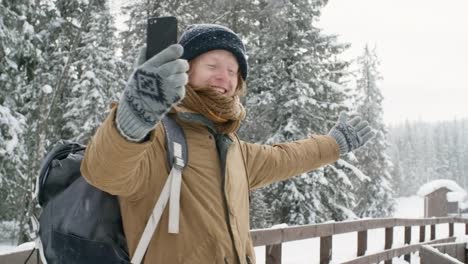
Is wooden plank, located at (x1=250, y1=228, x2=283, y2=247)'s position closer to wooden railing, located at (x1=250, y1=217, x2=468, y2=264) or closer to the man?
wooden railing, located at (x1=250, y1=217, x2=468, y2=264)

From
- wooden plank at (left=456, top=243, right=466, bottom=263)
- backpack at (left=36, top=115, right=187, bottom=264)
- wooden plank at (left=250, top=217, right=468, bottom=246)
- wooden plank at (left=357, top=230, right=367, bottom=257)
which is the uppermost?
backpack at (left=36, top=115, right=187, bottom=264)

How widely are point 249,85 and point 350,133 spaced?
16064mm

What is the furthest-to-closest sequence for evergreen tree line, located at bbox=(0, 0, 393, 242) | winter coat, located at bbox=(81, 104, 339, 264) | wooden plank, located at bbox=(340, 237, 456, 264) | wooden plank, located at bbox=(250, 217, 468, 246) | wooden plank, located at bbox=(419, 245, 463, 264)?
evergreen tree line, located at bbox=(0, 0, 393, 242) → wooden plank, located at bbox=(340, 237, 456, 264) → wooden plank, located at bbox=(250, 217, 468, 246) → wooden plank, located at bbox=(419, 245, 463, 264) → winter coat, located at bbox=(81, 104, 339, 264)

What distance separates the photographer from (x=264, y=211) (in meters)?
20.4

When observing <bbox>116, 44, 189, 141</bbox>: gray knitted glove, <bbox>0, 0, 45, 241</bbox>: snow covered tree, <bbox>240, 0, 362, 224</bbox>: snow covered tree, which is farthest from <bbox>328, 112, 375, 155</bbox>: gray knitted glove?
<bbox>240, 0, 362, 224</bbox>: snow covered tree

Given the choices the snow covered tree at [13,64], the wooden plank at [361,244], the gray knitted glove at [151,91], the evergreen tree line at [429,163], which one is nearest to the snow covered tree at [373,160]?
the snow covered tree at [13,64]

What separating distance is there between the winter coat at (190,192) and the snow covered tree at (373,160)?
3355 cm

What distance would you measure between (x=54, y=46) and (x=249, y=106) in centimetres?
840

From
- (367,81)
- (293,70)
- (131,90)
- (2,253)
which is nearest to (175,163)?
(131,90)

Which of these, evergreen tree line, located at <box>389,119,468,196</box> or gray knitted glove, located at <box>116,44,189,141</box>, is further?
evergreen tree line, located at <box>389,119,468,196</box>

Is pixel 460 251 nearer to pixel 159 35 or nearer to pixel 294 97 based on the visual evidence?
pixel 159 35

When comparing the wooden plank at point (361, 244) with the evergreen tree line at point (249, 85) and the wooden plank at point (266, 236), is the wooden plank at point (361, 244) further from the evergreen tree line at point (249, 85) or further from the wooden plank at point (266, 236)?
the evergreen tree line at point (249, 85)

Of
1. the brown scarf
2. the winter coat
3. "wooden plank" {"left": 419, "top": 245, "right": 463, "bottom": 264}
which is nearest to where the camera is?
the winter coat

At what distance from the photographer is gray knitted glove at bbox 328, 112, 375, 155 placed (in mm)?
3285
